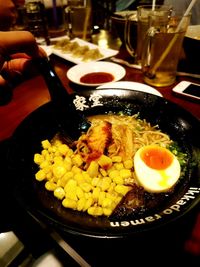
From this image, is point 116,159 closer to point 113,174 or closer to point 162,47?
point 113,174

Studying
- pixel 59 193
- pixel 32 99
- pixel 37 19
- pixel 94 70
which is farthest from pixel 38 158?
pixel 37 19

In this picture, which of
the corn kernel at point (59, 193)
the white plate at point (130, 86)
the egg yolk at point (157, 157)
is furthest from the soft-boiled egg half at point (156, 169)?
the white plate at point (130, 86)

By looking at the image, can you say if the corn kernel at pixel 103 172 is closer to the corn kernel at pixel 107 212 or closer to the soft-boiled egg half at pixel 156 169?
the soft-boiled egg half at pixel 156 169

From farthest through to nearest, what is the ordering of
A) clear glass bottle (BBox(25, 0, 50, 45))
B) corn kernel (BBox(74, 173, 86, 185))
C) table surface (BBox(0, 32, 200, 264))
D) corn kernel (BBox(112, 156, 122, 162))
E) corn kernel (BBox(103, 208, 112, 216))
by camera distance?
clear glass bottle (BBox(25, 0, 50, 45)), table surface (BBox(0, 32, 200, 264)), corn kernel (BBox(112, 156, 122, 162)), corn kernel (BBox(74, 173, 86, 185)), corn kernel (BBox(103, 208, 112, 216))

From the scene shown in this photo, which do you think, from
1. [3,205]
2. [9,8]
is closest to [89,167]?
[3,205]

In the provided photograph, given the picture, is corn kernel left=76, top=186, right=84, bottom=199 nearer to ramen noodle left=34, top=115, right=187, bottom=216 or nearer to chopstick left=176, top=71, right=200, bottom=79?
ramen noodle left=34, top=115, right=187, bottom=216

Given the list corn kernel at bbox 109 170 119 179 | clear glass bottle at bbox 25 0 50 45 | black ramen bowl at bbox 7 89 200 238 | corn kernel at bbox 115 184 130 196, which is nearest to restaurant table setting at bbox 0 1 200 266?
black ramen bowl at bbox 7 89 200 238

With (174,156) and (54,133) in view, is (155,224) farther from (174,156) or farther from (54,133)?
(54,133)
